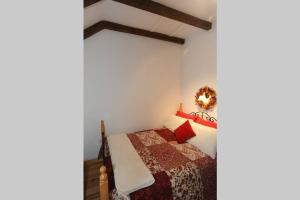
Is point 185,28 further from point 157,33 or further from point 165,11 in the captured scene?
point 165,11

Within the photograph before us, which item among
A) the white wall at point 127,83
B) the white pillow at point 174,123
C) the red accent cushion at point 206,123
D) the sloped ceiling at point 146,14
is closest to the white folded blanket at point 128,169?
the white wall at point 127,83

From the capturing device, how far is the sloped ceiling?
1.94 metres

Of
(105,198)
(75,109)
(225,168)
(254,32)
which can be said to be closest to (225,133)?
(225,168)

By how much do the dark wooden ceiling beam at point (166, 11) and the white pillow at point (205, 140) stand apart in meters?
1.68

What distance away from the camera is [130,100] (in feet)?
9.37

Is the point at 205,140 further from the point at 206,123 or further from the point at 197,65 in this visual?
the point at 197,65

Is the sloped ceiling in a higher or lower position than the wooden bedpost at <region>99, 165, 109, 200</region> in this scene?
higher

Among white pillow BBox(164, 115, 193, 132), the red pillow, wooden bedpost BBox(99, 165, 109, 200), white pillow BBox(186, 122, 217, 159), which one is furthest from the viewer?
white pillow BBox(164, 115, 193, 132)

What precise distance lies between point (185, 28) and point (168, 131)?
2065mm

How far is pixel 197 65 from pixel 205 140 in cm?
155

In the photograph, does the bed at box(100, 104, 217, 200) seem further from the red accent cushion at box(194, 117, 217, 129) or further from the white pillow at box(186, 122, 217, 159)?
the red accent cushion at box(194, 117, 217, 129)

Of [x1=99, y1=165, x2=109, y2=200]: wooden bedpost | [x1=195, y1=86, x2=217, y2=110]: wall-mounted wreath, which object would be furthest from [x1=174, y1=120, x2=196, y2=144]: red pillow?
[x1=99, y1=165, x2=109, y2=200]: wooden bedpost

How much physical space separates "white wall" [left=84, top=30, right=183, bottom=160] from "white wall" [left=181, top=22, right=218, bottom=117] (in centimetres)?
19

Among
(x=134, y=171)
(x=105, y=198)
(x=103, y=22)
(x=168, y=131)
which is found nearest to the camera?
(x=105, y=198)
